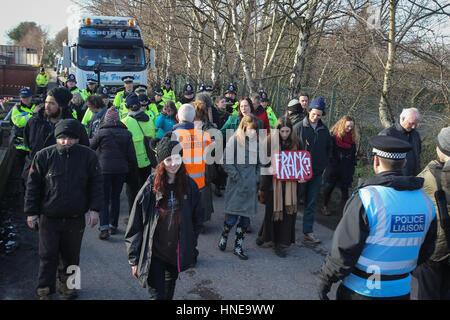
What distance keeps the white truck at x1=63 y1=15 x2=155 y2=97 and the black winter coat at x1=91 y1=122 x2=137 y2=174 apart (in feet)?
28.7

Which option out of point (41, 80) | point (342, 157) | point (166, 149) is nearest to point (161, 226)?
point (166, 149)

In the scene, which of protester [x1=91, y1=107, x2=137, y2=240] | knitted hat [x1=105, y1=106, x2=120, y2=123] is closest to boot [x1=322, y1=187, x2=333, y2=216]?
protester [x1=91, y1=107, x2=137, y2=240]

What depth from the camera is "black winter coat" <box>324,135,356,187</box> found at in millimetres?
7094

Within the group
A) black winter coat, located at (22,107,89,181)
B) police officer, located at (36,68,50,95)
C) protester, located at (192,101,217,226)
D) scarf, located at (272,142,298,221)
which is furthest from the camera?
police officer, located at (36,68,50,95)

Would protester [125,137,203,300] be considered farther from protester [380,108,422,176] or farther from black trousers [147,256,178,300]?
protester [380,108,422,176]

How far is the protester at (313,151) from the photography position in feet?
19.1

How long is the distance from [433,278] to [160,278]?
2.34 meters

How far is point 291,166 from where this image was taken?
17.2 feet

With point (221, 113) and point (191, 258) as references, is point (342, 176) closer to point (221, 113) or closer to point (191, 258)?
point (221, 113)

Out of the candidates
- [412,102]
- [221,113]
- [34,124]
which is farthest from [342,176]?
[34,124]

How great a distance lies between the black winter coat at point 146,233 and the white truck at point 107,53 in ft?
36.6

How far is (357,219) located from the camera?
259 cm

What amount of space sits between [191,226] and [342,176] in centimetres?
439

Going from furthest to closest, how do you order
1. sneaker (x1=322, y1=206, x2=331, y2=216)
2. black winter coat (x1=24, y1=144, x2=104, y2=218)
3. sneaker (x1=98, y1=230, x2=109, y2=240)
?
1. sneaker (x1=322, y1=206, x2=331, y2=216)
2. sneaker (x1=98, y1=230, x2=109, y2=240)
3. black winter coat (x1=24, y1=144, x2=104, y2=218)
